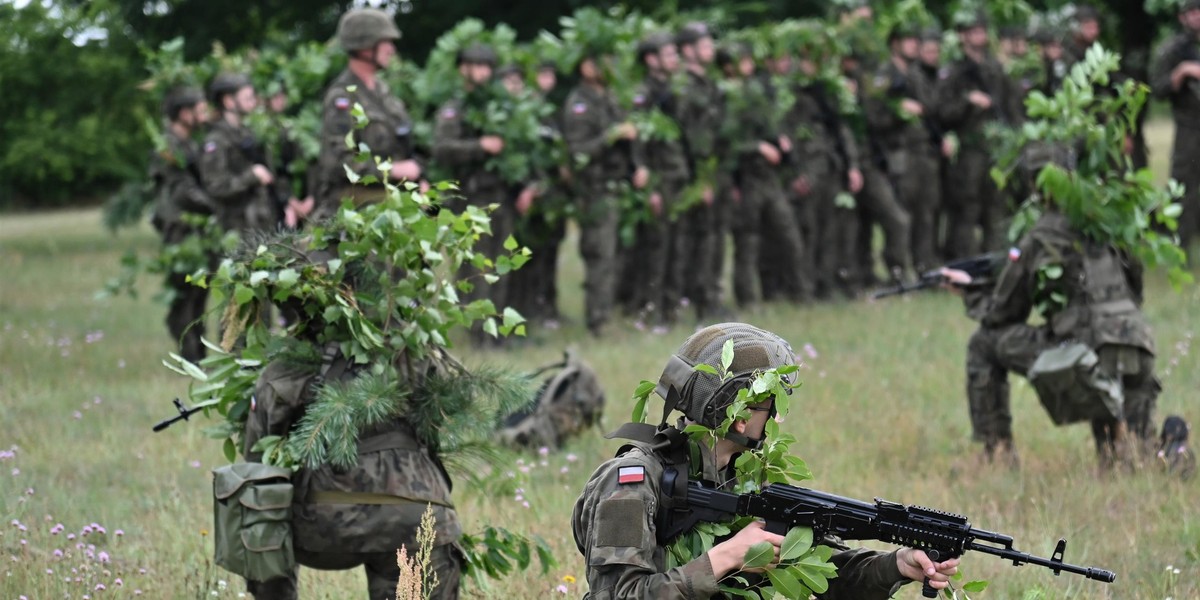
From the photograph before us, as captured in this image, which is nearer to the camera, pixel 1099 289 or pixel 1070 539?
pixel 1070 539

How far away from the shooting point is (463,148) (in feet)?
42.2

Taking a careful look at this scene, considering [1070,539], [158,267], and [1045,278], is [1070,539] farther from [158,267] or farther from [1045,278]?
[158,267]

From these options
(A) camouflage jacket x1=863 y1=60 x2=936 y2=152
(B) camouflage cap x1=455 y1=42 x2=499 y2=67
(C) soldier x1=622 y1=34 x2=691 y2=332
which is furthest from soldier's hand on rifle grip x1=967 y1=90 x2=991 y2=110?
(B) camouflage cap x1=455 y1=42 x2=499 y2=67

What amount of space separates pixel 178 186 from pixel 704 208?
16.0 feet

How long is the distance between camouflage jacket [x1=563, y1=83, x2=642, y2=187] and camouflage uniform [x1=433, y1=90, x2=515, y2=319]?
0.74 meters

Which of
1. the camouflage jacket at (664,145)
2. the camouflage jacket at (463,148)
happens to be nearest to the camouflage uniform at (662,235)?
the camouflage jacket at (664,145)

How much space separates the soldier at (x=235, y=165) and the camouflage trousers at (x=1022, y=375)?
6089 millimetres

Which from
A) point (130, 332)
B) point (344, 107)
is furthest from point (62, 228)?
point (344, 107)

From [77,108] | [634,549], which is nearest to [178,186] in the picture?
[634,549]

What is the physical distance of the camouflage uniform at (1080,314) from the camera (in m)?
7.73

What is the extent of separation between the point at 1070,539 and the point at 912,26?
934 cm

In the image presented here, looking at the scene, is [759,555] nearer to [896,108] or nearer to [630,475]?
[630,475]

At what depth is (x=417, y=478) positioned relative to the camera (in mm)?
5086

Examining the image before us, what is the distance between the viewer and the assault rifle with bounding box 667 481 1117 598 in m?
3.92
